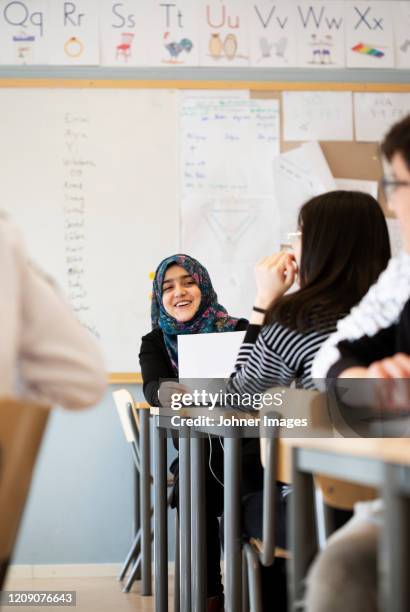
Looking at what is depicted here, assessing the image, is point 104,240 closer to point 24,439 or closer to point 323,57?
point 323,57

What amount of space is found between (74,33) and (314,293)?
2.68m

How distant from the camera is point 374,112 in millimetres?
4246

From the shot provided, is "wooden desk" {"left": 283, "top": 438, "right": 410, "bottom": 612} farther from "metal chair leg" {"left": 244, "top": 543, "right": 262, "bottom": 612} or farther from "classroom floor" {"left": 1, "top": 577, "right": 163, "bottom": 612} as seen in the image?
"classroom floor" {"left": 1, "top": 577, "right": 163, "bottom": 612}

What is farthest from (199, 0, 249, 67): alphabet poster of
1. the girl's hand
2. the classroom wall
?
the girl's hand

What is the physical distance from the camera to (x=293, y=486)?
116cm

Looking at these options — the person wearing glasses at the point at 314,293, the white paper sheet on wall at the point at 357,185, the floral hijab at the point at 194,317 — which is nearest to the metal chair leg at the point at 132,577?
the floral hijab at the point at 194,317

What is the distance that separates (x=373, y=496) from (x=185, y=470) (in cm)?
118

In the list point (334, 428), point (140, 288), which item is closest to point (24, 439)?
point (334, 428)

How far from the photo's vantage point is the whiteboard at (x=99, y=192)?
13.4 feet

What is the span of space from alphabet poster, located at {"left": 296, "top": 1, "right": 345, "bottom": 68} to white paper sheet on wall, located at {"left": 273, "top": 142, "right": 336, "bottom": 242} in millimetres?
412

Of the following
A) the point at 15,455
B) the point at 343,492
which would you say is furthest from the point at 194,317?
the point at 15,455

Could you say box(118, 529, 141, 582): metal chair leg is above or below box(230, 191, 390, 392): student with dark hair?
below

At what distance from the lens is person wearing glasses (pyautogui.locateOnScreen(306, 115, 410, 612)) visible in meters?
1.18

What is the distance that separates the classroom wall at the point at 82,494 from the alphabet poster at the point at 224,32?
1625 millimetres
